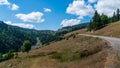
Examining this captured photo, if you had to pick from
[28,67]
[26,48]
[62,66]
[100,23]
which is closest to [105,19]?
[100,23]

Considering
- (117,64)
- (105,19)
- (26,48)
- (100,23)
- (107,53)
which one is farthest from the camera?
(105,19)

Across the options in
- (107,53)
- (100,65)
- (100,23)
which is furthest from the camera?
(100,23)

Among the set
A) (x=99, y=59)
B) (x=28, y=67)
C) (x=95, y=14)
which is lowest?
(x=28, y=67)

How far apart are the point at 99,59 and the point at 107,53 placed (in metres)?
3.52

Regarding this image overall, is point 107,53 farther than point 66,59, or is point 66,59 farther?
point 66,59

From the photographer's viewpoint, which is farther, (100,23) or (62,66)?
(100,23)

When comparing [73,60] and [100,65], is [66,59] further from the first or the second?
A: [100,65]

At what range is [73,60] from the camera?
47281 mm

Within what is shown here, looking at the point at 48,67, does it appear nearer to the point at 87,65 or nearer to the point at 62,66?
A: the point at 62,66

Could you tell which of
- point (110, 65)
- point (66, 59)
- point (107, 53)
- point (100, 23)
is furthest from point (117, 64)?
point (100, 23)

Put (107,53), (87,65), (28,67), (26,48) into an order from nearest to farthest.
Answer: (87,65)
(107,53)
(28,67)
(26,48)

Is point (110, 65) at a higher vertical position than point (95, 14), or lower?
lower

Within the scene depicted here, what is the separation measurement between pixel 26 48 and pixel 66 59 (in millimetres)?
66562

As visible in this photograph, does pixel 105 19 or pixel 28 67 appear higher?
pixel 105 19
